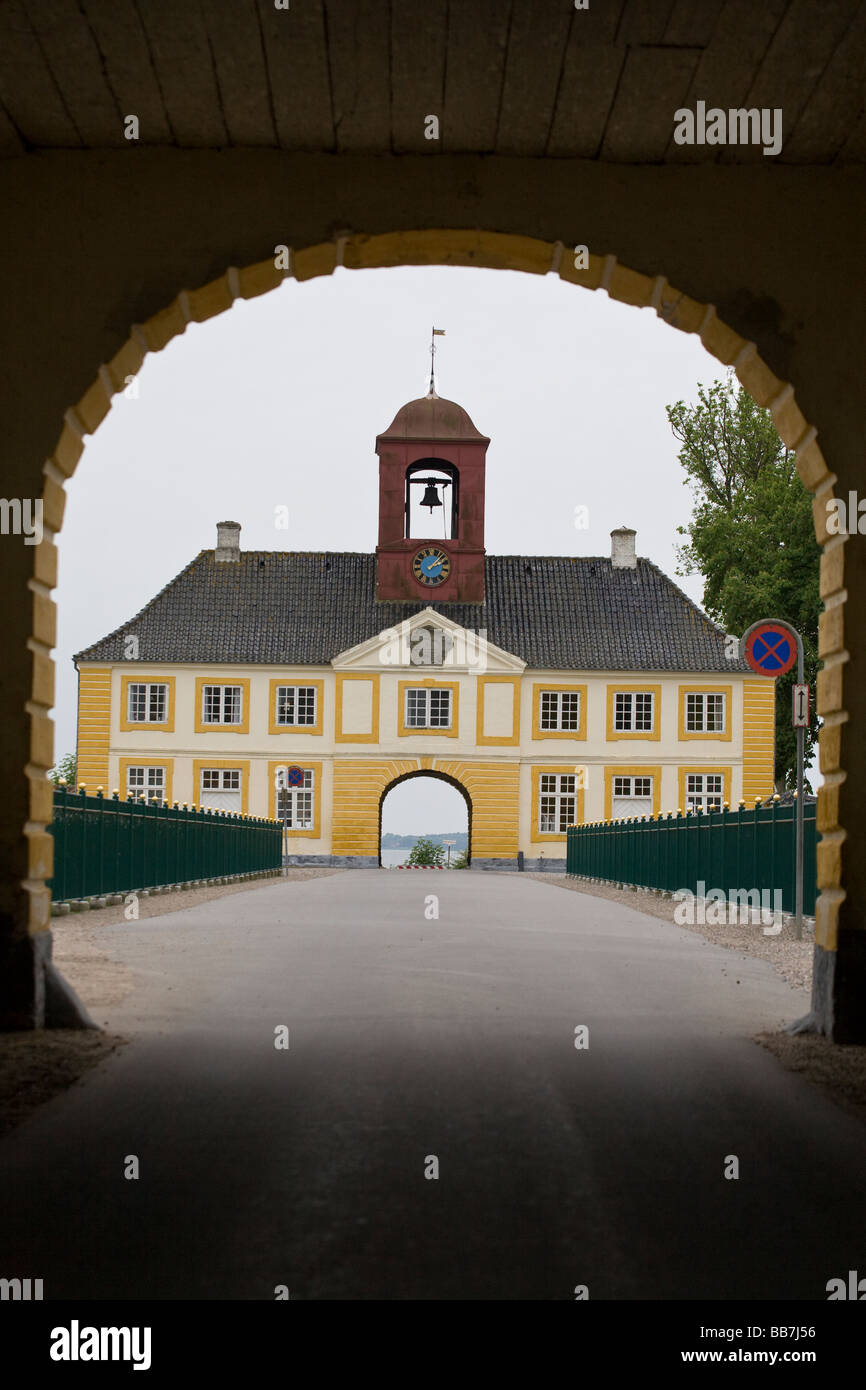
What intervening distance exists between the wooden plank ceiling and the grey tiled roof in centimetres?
4367

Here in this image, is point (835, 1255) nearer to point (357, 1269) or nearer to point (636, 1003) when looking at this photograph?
point (357, 1269)

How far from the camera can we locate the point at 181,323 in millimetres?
8414

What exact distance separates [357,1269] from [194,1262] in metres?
0.46

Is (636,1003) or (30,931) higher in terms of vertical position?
(30,931)

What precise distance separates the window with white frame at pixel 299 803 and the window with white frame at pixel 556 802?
805 centimetres

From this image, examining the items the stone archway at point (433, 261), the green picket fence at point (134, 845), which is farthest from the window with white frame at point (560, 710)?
the stone archway at point (433, 261)

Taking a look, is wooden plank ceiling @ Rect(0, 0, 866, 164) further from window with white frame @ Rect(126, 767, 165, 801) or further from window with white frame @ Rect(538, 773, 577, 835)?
window with white frame @ Rect(126, 767, 165, 801)

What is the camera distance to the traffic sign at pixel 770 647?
15.0m

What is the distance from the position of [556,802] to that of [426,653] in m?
6.95

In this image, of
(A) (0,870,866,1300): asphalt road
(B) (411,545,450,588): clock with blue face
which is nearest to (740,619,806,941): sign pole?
(A) (0,870,866,1300): asphalt road

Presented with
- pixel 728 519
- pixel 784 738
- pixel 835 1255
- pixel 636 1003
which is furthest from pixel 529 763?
pixel 835 1255

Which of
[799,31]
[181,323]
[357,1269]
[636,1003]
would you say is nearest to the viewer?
[357,1269]

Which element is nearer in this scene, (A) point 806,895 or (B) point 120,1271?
(B) point 120,1271

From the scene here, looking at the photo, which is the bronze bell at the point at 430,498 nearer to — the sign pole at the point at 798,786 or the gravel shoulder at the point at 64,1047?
the sign pole at the point at 798,786
